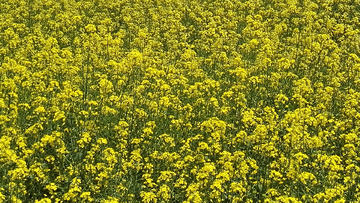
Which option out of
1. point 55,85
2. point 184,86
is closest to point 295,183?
point 184,86

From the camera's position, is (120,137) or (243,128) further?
(243,128)

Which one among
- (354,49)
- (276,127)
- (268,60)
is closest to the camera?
(276,127)

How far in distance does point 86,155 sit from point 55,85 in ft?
6.02

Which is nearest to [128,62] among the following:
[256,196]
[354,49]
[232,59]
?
[232,59]

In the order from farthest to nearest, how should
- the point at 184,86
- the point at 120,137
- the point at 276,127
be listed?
1. the point at 184,86
2. the point at 276,127
3. the point at 120,137

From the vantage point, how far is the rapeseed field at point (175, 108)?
640 centimetres

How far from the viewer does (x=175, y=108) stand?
8312 mm

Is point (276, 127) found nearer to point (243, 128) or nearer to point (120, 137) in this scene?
point (243, 128)

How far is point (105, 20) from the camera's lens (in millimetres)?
12859

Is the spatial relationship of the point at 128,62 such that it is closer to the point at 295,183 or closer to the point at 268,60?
the point at 268,60

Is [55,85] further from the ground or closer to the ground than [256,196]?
further from the ground

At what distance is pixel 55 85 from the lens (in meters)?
8.37

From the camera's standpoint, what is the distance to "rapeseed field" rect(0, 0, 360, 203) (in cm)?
640

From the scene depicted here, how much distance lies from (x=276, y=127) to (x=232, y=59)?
346 cm
